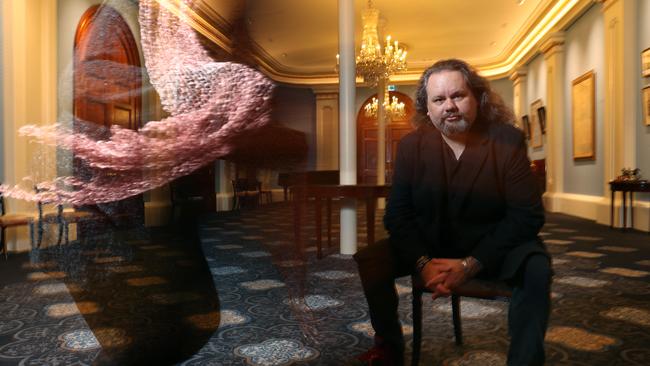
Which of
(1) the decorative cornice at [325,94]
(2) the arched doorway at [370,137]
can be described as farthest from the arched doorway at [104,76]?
(2) the arched doorway at [370,137]

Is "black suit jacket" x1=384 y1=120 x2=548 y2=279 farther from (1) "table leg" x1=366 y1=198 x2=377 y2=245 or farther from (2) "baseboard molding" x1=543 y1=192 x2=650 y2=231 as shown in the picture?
(2) "baseboard molding" x1=543 y1=192 x2=650 y2=231

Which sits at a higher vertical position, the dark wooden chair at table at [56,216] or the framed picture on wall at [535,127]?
the framed picture on wall at [535,127]

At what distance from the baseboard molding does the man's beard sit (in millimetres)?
4970

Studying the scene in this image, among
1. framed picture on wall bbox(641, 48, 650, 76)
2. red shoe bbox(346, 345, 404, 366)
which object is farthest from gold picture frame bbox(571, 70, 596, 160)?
red shoe bbox(346, 345, 404, 366)

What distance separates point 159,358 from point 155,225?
0.99 meters

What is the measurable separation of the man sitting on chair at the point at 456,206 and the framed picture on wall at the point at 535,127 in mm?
8134

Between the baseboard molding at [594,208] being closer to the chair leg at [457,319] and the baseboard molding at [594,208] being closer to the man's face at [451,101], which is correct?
the chair leg at [457,319]

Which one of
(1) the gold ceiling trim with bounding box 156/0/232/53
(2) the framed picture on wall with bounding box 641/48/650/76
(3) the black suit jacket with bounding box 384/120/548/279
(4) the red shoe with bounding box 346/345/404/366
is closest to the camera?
(1) the gold ceiling trim with bounding box 156/0/232/53

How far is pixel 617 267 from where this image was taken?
3057 millimetres

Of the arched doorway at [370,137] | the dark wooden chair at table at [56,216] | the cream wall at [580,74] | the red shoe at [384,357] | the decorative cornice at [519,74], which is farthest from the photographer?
the arched doorway at [370,137]

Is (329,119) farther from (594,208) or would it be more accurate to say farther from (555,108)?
(594,208)

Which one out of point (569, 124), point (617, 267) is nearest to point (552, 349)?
point (617, 267)

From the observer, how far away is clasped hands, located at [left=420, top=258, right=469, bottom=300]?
1188 mm

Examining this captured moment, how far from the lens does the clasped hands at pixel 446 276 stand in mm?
1188
